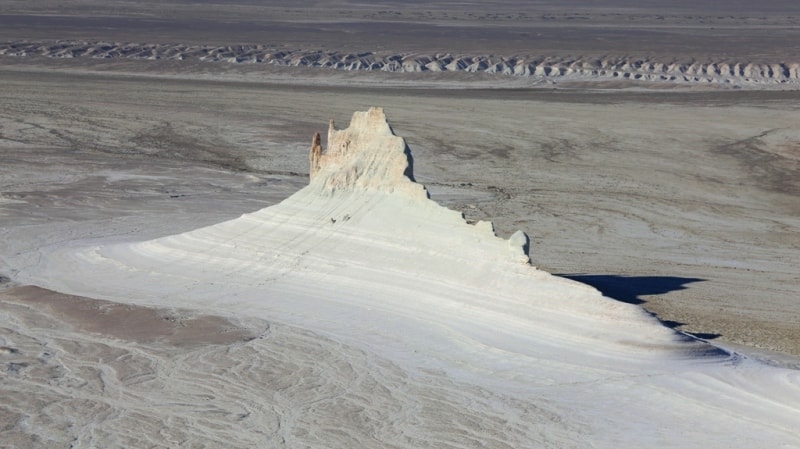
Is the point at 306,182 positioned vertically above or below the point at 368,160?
below

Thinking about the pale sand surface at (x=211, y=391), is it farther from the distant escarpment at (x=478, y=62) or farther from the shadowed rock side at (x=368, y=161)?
the distant escarpment at (x=478, y=62)

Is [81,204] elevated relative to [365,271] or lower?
lower

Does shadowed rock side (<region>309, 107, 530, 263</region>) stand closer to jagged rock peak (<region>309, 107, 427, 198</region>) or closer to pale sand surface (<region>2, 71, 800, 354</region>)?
jagged rock peak (<region>309, 107, 427, 198</region>)

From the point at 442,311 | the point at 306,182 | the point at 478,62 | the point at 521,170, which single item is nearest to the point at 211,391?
the point at 442,311

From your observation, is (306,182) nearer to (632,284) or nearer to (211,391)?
(632,284)

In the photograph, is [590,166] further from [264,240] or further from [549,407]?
[549,407]

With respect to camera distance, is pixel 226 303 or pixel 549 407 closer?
pixel 549 407

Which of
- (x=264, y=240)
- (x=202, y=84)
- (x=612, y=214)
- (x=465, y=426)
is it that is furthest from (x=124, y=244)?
(x=202, y=84)

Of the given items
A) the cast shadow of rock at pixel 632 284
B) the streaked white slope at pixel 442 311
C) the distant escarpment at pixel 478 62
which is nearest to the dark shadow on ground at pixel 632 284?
the cast shadow of rock at pixel 632 284
